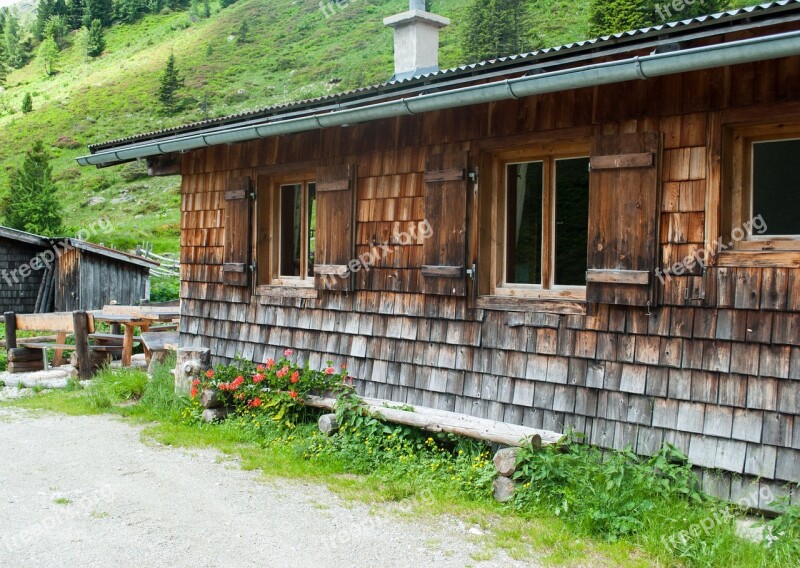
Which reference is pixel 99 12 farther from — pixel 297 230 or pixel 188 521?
pixel 188 521

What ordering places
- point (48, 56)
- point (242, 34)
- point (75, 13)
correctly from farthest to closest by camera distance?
point (75, 13), point (48, 56), point (242, 34)

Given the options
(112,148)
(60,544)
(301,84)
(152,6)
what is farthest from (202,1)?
(60,544)

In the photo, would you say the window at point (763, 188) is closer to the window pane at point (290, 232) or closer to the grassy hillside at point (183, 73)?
the window pane at point (290, 232)

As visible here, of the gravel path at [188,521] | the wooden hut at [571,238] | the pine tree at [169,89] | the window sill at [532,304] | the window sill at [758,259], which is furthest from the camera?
the pine tree at [169,89]

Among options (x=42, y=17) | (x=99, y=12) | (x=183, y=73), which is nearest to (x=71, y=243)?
(x=183, y=73)

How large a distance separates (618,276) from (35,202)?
94.4ft

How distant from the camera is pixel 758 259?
479 centimetres

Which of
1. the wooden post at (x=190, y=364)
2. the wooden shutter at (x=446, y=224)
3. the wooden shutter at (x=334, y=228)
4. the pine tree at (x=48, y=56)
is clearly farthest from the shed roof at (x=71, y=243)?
the pine tree at (x=48, y=56)

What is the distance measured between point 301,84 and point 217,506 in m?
49.7

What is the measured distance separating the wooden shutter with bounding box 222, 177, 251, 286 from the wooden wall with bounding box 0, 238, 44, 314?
14.1 meters

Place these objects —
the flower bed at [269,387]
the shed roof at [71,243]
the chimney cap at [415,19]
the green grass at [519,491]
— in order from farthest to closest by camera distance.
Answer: the shed roof at [71,243], the chimney cap at [415,19], the flower bed at [269,387], the green grass at [519,491]

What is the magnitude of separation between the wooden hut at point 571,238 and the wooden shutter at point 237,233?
0.04m

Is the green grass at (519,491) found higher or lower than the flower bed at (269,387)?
lower

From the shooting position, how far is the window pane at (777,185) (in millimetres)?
4809
